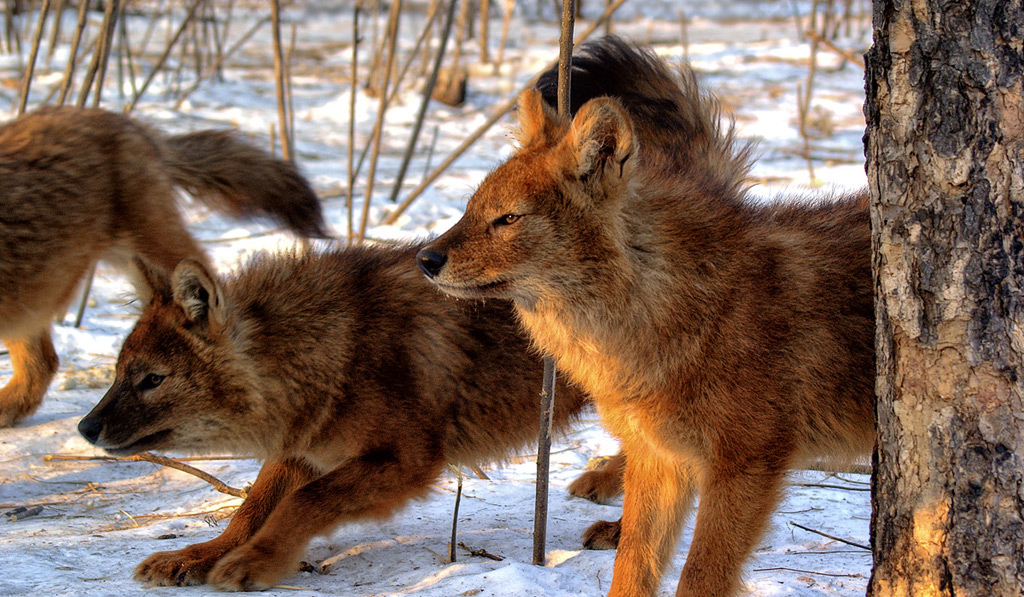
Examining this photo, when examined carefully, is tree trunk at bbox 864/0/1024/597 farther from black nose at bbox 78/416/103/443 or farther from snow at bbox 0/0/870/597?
black nose at bbox 78/416/103/443

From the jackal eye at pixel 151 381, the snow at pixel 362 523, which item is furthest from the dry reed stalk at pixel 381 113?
the jackal eye at pixel 151 381

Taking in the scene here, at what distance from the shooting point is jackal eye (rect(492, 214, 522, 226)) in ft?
10.6

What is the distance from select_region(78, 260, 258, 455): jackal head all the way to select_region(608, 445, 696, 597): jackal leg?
5.36 feet

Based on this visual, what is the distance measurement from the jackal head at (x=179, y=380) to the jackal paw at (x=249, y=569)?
1.86 feet

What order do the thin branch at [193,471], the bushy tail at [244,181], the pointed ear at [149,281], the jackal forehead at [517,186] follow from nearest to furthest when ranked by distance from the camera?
the jackal forehead at [517,186]
the pointed ear at [149,281]
the thin branch at [193,471]
the bushy tail at [244,181]

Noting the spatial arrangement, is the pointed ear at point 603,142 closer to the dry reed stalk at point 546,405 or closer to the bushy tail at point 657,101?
the dry reed stalk at point 546,405

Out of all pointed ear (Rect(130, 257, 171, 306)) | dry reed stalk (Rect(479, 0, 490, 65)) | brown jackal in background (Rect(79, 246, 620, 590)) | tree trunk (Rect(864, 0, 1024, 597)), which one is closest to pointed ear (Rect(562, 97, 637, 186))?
tree trunk (Rect(864, 0, 1024, 597))

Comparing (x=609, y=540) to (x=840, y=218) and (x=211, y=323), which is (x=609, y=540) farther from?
(x=211, y=323)

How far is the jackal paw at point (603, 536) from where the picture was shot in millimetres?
4066

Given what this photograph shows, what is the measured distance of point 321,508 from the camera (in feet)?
12.2

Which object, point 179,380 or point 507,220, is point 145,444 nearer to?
point 179,380

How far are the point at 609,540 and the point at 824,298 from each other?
4.83 ft

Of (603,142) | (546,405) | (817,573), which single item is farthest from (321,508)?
(817,573)

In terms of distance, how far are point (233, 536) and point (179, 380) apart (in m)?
0.68
